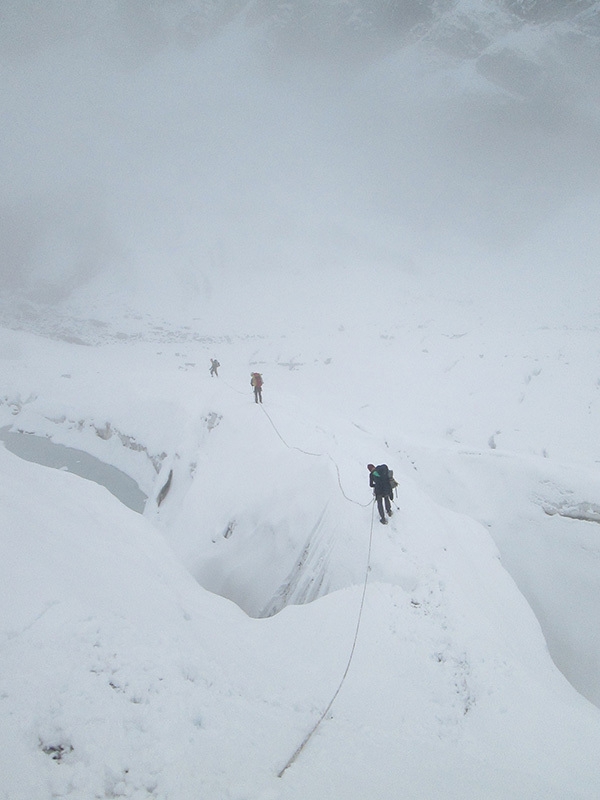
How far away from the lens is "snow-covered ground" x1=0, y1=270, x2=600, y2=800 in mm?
3227

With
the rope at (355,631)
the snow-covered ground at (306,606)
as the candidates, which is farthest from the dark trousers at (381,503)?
the snow-covered ground at (306,606)

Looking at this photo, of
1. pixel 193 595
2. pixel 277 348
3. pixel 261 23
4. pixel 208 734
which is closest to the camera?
pixel 208 734

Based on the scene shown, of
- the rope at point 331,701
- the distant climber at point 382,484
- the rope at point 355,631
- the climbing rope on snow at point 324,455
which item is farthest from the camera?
the climbing rope on snow at point 324,455

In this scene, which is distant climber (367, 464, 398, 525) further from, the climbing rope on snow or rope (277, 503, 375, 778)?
rope (277, 503, 375, 778)

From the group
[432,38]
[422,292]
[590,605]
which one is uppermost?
[432,38]

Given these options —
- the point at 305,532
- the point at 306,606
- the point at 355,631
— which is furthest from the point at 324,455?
the point at 355,631

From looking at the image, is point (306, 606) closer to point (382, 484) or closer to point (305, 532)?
point (305, 532)

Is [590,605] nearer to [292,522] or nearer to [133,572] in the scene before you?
[292,522]

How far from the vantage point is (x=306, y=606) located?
21.7 feet

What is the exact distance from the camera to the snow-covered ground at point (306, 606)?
127 inches

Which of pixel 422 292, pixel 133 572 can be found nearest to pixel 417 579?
pixel 133 572

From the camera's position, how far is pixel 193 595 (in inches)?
257

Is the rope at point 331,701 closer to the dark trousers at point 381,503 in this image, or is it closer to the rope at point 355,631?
the rope at point 355,631

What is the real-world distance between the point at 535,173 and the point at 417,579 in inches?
3939
